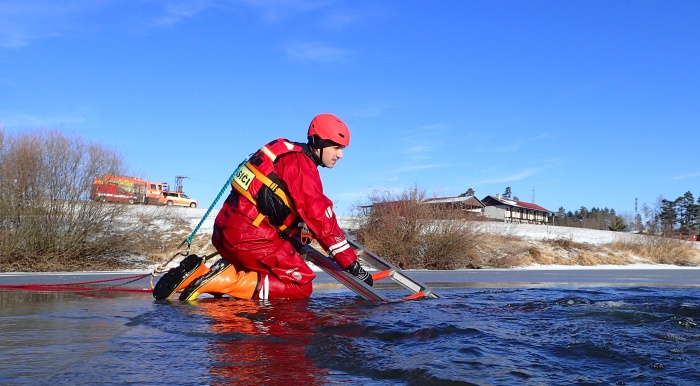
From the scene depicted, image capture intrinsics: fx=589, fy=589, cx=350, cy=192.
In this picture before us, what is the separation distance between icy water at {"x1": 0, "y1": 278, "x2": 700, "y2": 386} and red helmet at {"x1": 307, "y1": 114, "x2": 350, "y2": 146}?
4.78ft

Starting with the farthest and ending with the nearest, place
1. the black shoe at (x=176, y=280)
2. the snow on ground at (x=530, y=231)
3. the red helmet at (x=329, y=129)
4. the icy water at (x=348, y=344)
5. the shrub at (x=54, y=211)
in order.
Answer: the snow on ground at (x=530, y=231)
the shrub at (x=54, y=211)
the black shoe at (x=176, y=280)
the red helmet at (x=329, y=129)
the icy water at (x=348, y=344)

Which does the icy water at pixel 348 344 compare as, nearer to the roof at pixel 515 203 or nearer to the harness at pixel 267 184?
the harness at pixel 267 184

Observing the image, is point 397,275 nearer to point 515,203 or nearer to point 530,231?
point 530,231

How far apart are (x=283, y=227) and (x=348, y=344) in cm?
246

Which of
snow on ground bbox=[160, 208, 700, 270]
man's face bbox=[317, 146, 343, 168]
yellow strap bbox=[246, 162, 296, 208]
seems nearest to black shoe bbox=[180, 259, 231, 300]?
yellow strap bbox=[246, 162, 296, 208]

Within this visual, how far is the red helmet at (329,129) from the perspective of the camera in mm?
5222

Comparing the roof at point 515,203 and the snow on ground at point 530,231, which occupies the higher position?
the roof at point 515,203

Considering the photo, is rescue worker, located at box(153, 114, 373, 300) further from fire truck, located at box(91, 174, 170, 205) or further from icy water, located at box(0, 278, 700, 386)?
fire truck, located at box(91, 174, 170, 205)

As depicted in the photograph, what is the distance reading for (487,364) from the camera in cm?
255

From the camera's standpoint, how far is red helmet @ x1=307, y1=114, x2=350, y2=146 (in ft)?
17.1

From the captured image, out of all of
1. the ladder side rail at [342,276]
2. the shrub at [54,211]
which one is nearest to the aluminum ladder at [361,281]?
the ladder side rail at [342,276]

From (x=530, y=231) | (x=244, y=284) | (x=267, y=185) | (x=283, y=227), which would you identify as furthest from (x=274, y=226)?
(x=530, y=231)

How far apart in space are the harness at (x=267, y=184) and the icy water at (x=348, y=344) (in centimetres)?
81

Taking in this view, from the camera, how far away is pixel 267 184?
5078mm
